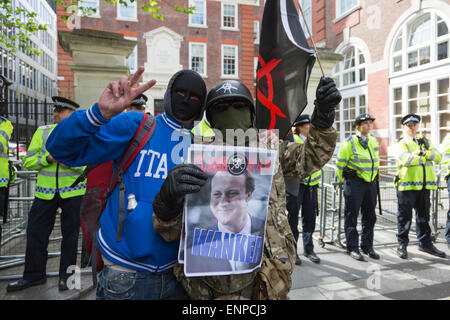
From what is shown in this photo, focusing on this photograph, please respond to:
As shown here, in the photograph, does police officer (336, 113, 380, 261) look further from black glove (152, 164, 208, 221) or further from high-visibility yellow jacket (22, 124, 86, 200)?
black glove (152, 164, 208, 221)

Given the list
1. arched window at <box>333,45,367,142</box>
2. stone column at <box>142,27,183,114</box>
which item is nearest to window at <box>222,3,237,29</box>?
stone column at <box>142,27,183,114</box>

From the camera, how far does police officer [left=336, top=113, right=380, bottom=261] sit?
486cm

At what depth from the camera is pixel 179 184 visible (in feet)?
4.29

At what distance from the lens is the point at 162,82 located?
2033cm

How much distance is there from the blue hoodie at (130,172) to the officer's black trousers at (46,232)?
2.36m

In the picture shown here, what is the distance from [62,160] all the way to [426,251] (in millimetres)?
5635

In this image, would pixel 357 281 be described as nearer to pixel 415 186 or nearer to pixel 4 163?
pixel 415 186

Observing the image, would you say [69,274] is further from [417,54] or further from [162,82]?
[162,82]

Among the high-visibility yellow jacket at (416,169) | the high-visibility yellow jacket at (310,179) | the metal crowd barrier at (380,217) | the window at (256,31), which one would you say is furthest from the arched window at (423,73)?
the window at (256,31)

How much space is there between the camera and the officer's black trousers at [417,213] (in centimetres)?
503

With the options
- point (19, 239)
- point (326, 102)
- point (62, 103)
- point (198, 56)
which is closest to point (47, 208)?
point (62, 103)

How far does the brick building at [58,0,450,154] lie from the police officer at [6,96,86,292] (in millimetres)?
7838

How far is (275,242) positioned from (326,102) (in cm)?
79
